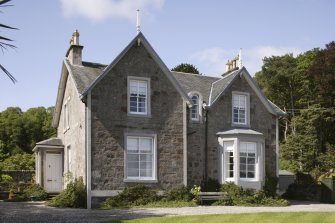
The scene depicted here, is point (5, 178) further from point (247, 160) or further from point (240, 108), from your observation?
point (247, 160)

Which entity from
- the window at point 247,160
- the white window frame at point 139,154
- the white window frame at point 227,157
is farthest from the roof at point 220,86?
the white window frame at point 139,154

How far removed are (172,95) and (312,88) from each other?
34.7m

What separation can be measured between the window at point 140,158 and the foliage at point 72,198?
242 centimetres

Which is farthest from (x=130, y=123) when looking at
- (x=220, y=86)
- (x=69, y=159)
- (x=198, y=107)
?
(x=220, y=86)

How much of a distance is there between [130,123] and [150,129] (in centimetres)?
113

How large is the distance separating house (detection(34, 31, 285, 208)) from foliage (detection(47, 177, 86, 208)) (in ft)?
1.25

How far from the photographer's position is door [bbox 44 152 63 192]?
2858 cm

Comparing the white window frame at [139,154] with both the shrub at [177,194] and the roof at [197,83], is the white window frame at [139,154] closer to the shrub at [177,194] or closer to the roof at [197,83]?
the shrub at [177,194]

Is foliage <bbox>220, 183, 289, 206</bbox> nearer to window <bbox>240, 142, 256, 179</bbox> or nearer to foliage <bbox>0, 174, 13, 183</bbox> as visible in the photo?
window <bbox>240, 142, 256, 179</bbox>

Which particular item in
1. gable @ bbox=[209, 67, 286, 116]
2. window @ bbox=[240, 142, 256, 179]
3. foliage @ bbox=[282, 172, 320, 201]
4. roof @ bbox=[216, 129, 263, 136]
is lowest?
foliage @ bbox=[282, 172, 320, 201]

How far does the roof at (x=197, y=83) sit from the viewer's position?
93.8ft

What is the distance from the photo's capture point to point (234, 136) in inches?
1043

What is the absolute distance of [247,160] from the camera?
26.5 metres

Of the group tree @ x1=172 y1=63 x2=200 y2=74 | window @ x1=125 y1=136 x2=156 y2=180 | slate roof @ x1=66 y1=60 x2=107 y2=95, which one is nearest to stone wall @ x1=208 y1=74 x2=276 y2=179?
window @ x1=125 y1=136 x2=156 y2=180
